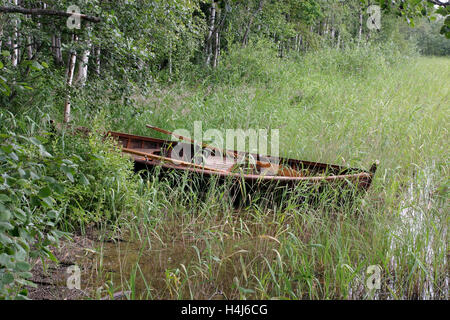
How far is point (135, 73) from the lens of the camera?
5.15 meters

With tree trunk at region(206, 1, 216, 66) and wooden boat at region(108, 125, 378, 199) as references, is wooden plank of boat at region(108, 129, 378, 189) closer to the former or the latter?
wooden boat at region(108, 125, 378, 199)

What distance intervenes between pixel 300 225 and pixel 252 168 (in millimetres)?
1076

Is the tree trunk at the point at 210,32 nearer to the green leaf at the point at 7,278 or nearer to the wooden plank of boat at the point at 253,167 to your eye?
the wooden plank of boat at the point at 253,167

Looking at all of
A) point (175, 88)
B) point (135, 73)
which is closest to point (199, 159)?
point (135, 73)

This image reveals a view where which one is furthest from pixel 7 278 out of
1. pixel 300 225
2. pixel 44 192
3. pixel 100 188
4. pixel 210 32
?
pixel 210 32

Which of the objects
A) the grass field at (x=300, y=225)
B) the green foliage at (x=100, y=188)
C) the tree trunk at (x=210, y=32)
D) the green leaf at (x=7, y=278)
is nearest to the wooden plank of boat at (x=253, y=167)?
the grass field at (x=300, y=225)

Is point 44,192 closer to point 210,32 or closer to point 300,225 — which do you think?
point 300,225

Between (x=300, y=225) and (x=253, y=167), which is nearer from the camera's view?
(x=300, y=225)

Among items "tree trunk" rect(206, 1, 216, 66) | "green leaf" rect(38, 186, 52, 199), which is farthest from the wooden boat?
"tree trunk" rect(206, 1, 216, 66)

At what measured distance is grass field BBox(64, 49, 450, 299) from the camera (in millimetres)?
2994

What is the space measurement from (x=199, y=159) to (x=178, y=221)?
125cm

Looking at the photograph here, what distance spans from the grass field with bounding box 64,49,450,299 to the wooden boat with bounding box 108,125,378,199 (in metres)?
0.22

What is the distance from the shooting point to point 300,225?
4016 millimetres

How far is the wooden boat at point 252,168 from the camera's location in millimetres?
4227
